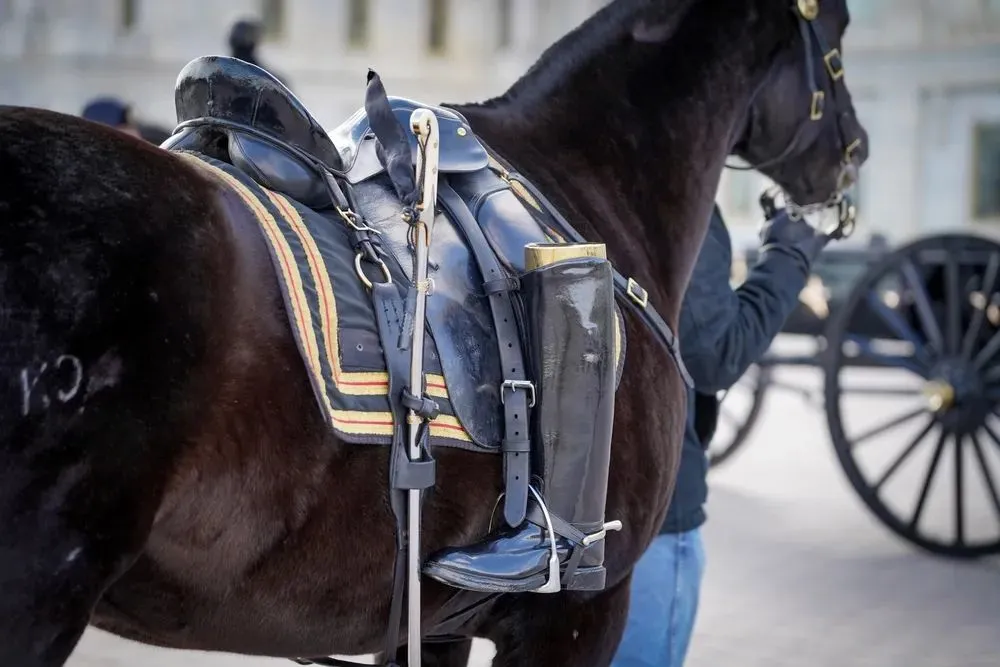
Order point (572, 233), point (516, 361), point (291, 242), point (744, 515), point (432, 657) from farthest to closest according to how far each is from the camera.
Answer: point (744, 515)
point (432, 657)
point (572, 233)
point (516, 361)
point (291, 242)

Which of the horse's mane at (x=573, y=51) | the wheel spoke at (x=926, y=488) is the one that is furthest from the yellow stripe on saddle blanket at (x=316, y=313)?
the wheel spoke at (x=926, y=488)

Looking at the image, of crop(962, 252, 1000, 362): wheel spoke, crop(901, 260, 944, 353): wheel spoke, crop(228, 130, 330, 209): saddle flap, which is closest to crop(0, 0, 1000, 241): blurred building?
crop(901, 260, 944, 353): wheel spoke

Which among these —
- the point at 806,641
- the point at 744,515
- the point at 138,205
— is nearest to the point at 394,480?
the point at 138,205

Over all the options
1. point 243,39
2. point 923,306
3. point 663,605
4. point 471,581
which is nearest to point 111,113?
point 243,39

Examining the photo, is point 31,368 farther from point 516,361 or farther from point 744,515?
point 744,515

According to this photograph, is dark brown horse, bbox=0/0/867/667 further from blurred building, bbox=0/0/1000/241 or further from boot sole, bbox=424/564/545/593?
blurred building, bbox=0/0/1000/241

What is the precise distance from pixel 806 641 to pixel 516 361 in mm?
2838

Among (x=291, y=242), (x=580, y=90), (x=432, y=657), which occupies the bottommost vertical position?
(x=432, y=657)

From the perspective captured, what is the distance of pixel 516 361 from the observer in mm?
1835

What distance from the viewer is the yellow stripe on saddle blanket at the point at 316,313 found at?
1558 millimetres

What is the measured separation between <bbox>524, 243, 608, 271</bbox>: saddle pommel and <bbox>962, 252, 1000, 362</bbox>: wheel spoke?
13.1 feet

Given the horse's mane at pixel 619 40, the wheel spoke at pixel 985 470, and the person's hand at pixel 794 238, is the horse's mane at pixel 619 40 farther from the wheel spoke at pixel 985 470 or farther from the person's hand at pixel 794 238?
the wheel spoke at pixel 985 470

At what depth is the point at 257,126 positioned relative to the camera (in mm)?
1755

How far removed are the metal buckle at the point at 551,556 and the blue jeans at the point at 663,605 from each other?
76 centimetres
